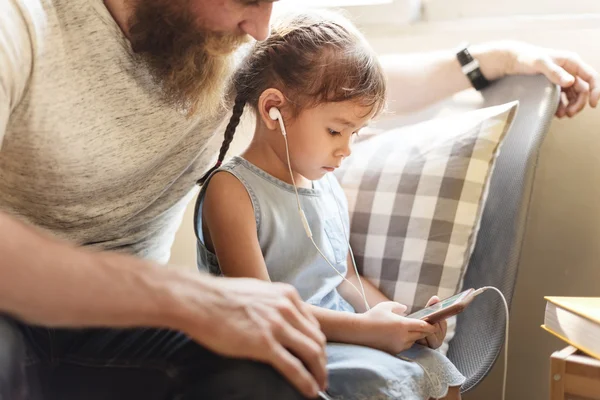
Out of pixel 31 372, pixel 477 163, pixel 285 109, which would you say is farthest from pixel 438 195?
pixel 31 372

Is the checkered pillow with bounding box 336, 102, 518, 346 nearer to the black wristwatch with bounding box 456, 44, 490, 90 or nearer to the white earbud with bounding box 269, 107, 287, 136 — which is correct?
the black wristwatch with bounding box 456, 44, 490, 90

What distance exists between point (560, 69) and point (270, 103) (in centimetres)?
53

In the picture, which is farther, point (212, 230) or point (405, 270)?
point (405, 270)

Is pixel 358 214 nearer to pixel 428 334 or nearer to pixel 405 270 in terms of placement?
pixel 405 270

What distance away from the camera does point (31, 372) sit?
90 cm

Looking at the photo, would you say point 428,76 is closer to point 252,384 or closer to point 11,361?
point 252,384

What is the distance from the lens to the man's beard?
1028mm

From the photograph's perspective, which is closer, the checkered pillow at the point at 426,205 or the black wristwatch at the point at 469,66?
the checkered pillow at the point at 426,205

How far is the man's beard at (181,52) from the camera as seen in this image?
1.03 metres

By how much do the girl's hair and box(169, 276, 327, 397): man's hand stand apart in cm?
43

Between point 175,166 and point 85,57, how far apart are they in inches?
9.8

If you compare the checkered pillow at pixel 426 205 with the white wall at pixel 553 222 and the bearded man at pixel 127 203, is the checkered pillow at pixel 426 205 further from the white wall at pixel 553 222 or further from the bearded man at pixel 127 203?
the white wall at pixel 553 222

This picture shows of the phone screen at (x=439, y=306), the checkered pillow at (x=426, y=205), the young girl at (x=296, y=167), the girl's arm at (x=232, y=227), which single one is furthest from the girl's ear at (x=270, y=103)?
the phone screen at (x=439, y=306)

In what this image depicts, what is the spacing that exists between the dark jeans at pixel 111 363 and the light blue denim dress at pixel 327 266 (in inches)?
7.2
